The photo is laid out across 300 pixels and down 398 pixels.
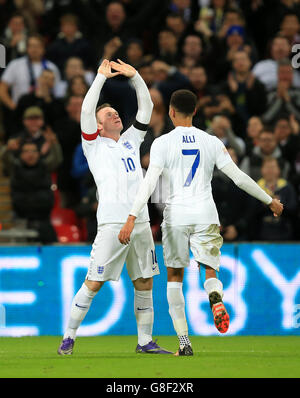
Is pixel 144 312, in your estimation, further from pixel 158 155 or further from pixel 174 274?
pixel 158 155

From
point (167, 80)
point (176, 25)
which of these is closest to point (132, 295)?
point (167, 80)

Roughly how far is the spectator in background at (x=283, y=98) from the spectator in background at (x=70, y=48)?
296 centimetres

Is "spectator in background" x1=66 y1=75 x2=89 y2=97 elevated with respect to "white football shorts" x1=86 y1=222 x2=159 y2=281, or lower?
elevated

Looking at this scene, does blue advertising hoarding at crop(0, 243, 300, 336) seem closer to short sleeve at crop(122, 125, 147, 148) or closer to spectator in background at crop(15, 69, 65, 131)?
short sleeve at crop(122, 125, 147, 148)

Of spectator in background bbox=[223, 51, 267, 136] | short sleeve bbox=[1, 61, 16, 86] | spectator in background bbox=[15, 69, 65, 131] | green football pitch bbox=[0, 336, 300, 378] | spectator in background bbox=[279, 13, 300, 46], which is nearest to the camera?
green football pitch bbox=[0, 336, 300, 378]

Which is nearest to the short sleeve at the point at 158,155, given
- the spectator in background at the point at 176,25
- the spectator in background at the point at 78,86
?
the spectator in background at the point at 78,86

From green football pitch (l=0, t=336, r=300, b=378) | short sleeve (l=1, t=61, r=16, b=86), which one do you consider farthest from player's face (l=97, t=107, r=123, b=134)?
short sleeve (l=1, t=61, r=16, b=86)

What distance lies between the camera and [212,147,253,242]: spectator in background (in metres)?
12.3

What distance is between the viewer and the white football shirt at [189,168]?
8375mm

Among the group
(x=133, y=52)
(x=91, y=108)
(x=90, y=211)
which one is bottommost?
(x=90, y=211)

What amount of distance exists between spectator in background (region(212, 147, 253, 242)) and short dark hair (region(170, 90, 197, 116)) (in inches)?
151

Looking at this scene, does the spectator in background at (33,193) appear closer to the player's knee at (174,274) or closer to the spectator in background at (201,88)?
the spectator in background at (201,88)

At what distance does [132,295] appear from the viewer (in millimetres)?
11477

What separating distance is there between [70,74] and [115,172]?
6409 millimetres
